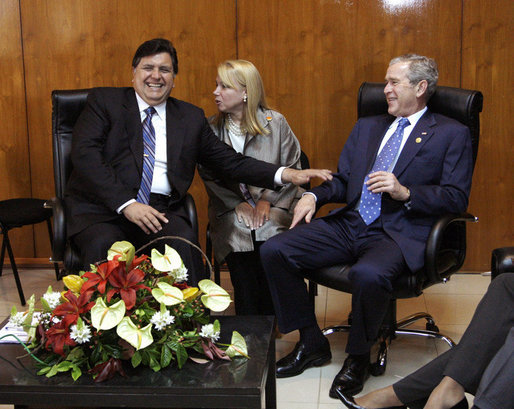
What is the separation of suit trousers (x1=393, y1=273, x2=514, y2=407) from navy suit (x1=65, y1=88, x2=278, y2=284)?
128 cm

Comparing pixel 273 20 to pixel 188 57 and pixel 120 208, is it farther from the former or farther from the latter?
pixel 120 208

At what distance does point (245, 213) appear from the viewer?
3.81m

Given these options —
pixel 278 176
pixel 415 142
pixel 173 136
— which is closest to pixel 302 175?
pixel 278 176

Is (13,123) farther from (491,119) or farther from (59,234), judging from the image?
(491,119)

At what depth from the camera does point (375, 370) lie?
11.2 ft

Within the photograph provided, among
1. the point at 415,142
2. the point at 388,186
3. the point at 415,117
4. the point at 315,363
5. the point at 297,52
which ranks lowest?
the point at 315,363

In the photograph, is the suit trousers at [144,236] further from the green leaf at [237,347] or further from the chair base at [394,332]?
the green leaf at [237,347]

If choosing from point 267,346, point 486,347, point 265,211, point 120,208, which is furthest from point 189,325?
point 265,211

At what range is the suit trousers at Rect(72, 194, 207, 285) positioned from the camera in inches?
135

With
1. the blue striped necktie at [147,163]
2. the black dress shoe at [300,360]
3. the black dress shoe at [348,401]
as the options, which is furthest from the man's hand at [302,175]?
the black dress shoe at [348,401]

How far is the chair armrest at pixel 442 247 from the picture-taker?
3.21 meters

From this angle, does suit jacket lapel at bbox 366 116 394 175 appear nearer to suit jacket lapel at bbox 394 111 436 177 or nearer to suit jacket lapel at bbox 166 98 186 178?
suit jacket lapel at bbox 394 111 436 177

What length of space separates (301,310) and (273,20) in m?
2.02

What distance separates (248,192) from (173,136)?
511mm
